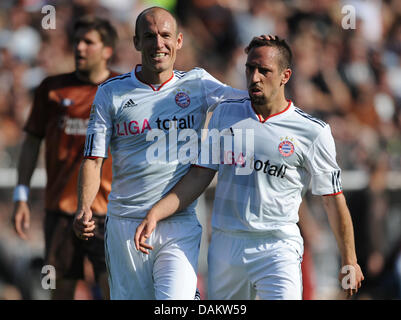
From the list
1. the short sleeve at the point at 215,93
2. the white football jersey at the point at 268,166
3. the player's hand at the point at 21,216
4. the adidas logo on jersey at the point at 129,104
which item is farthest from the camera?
the player's hand at the point at 21,216

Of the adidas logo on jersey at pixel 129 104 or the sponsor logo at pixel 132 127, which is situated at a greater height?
the adidas logo on jersey at pixel 129 104

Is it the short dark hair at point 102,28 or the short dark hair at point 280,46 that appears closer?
the short dark hair at point 280,46

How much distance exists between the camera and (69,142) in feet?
19.7

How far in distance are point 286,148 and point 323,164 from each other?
0.29 meters

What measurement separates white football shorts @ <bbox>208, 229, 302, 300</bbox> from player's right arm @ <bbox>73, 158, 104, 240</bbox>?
94cm

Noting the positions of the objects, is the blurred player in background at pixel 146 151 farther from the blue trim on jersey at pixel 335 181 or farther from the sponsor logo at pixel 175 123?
the blue trim on jersey at pixel 335 181

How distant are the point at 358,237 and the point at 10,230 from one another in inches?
179

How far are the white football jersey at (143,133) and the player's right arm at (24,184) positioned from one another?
1499 millimetres

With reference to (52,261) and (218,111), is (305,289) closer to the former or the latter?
(52,261)

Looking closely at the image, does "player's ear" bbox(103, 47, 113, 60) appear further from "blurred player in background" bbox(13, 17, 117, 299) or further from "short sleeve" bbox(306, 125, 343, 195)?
"short sleeve" bbox(306, 125, 343, 195)

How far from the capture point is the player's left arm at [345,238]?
179 inches

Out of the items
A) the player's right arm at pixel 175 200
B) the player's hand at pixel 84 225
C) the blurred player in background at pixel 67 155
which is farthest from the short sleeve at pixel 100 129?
the blurred player in background at pixel 67 155

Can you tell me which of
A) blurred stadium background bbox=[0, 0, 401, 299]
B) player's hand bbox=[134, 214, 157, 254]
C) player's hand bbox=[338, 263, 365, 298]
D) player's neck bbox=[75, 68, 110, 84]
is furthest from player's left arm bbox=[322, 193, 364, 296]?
blurred stadium background bbox=[0, 0, 401, 299]

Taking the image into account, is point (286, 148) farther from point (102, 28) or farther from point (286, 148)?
point (102, 28)
